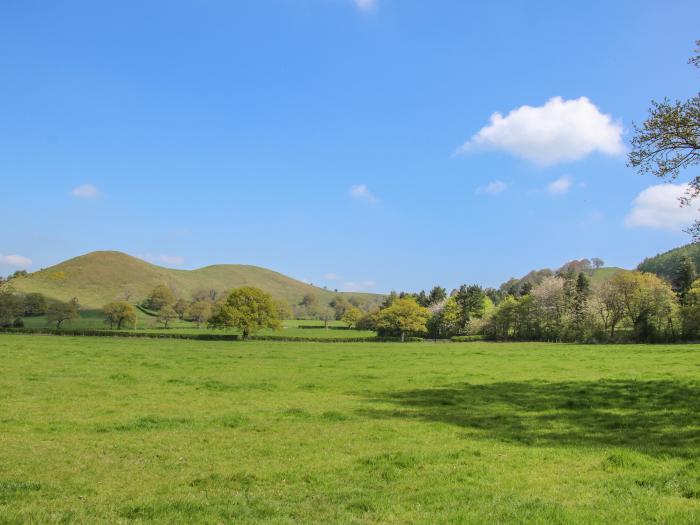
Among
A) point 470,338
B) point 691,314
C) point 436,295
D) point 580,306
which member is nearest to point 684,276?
point 580,306

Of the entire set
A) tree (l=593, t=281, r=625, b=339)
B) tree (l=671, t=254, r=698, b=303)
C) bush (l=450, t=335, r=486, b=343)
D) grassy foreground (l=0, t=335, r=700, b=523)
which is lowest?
bush (l=450, t=335, r=486, b=343)

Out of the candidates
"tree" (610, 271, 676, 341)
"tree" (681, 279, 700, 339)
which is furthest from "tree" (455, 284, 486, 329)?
"tree" (681, 279, 700, 339)

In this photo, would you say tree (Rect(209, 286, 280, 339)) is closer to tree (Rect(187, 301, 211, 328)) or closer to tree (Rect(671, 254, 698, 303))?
tree (Rect(187, 301, 211, 328))

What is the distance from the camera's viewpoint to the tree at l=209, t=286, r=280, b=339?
312 feet

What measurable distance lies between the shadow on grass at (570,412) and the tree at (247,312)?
7263cm

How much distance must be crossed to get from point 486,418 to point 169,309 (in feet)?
533

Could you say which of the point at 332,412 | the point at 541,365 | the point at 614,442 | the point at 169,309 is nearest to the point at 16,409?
the point at 332,412

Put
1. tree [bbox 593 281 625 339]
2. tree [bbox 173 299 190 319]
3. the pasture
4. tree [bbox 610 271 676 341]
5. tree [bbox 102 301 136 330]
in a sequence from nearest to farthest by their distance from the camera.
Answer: tree [bbox 610 271 676 341], tree [bbox 593 281 625 339], the pasture, tree [bbox 102 301 136 330], tree [bbox 173 299 190 319]

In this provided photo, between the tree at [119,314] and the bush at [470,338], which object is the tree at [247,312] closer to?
the bush at [470,338]

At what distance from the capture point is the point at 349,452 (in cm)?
1362

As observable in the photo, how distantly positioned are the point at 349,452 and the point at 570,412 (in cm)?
1053

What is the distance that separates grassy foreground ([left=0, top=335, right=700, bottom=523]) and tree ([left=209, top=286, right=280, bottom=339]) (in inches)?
2636

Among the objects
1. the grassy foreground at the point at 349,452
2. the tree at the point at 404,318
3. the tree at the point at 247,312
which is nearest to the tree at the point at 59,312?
the tree at the point at 247,312

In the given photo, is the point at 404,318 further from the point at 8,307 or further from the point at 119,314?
the point at 8,307
